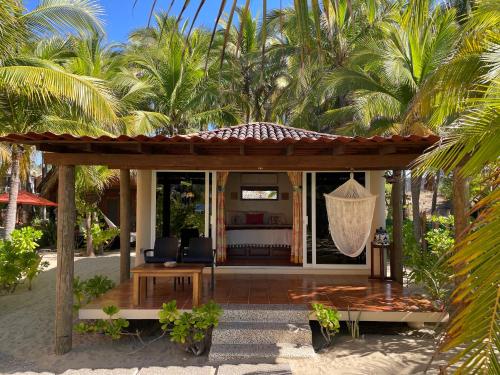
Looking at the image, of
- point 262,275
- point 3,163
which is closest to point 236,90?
point 3,163

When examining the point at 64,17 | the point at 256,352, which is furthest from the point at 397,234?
the point at 64,17

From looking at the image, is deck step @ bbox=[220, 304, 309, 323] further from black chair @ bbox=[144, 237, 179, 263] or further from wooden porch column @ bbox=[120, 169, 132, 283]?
wooden porch column @ bbox=[120, 169, 132, 283]

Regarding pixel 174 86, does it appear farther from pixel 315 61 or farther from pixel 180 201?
pixel 180 201

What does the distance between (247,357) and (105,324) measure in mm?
2113

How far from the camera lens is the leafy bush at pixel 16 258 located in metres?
8.66

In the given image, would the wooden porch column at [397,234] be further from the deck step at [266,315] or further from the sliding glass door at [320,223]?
the deck step at [266,315]

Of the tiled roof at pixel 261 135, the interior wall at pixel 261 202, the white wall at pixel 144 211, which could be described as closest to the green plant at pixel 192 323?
the tiled roof at pixel 261 135

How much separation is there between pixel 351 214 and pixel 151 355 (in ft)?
13.6

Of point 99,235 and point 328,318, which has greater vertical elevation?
point 99,235

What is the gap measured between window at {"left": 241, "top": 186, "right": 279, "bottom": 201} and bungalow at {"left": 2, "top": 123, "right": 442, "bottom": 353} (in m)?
0.03

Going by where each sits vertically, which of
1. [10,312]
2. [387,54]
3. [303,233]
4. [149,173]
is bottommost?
[10,312]

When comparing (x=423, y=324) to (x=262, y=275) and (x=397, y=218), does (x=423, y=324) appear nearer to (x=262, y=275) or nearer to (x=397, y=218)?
(x=397, y=218)

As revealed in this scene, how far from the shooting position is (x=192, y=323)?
5.41 metres

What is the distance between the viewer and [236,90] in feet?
61.1
